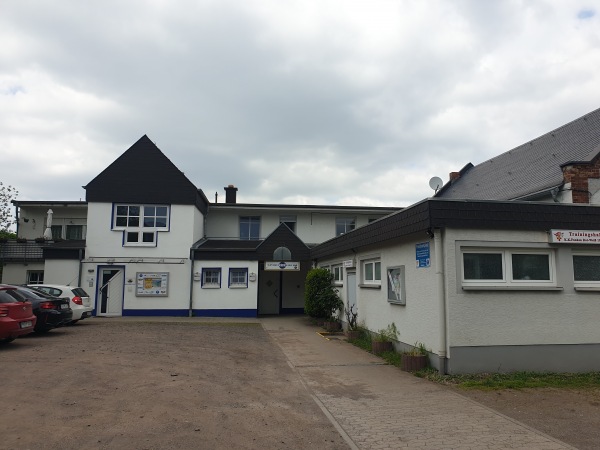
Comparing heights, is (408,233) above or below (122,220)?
below

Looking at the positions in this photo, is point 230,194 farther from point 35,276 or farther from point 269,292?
point 35,276

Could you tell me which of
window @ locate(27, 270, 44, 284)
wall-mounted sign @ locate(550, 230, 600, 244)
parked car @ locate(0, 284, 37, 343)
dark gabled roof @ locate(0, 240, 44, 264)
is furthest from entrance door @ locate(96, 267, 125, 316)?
wall-mounted sign @ locate(550, 230, 600, 244)

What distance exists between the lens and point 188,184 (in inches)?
952

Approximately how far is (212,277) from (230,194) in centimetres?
882

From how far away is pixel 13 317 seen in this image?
40.2 feet

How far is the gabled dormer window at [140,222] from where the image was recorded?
23594 millimetres

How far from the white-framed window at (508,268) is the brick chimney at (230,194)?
75.2 ft

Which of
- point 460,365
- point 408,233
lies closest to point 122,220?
point 408,233

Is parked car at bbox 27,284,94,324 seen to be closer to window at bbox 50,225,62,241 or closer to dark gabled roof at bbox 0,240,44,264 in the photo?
dark gabled roof at bbox 0,240,44,264

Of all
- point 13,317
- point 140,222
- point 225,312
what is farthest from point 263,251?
point 13,317

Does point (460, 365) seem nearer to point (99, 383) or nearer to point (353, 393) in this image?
point (353, 393)

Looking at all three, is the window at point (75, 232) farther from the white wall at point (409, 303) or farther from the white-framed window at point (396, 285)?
the white-framed window at point (396, 285)

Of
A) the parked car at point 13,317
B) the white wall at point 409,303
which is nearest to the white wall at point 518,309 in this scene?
the white wall at point 409,303

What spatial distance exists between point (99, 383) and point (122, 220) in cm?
1671
